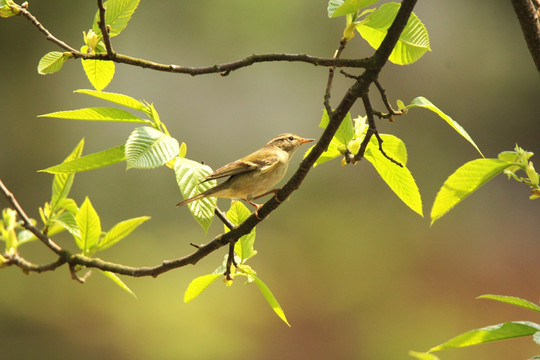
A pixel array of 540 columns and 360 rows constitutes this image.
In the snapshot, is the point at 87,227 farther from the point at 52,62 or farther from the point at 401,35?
the point at 401,35

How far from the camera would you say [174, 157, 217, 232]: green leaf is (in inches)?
Result: 25.1

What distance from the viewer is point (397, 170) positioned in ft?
2.27

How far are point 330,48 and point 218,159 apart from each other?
102 cm

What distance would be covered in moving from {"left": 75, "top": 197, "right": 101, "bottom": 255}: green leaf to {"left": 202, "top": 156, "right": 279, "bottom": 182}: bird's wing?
1.10ft

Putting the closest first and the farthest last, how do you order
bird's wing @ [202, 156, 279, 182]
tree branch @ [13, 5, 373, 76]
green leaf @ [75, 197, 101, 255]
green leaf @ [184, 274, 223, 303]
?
tree branch @ [13, 5, 373, 76]
green leaf @ [184, 274, 223, 303]
green leaf @ [75, 197, 101, 255]
bird's wing @ [202, 156, 279, 182]

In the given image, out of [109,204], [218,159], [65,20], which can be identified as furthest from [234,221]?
[65,20]

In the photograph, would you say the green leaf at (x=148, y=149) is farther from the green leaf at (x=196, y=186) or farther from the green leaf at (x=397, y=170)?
the green leaf at (x=397, y=170)

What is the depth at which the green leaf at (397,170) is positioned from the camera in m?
0.69

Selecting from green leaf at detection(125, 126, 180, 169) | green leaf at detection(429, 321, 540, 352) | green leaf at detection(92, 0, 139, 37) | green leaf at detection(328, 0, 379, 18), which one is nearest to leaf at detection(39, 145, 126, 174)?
green leaf at detection(125, 126, 180, 169)

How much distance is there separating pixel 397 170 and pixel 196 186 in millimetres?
260

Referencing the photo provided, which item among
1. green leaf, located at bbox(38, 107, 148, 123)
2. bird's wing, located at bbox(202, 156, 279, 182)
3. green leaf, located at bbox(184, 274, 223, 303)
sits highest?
green leaf, located at bbox(38, 107, 148, 123)

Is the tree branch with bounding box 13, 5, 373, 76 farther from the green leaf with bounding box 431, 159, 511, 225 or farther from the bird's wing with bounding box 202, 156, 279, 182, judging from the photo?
the bird's wing with bounding box 202, 156, 279, 182

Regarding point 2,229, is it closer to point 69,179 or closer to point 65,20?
point 69,179

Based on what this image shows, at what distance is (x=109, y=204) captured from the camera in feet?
10.7
